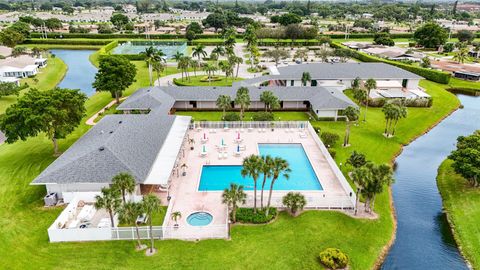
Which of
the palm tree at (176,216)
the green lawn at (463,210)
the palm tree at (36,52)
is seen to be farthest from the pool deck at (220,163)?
the palm tree at (36,52)

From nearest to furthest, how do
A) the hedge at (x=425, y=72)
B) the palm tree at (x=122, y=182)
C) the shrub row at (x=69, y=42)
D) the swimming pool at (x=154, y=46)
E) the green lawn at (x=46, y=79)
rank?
the palm tree at (x=122, y=182)
the green lawn at (x=46, y=79)
the hedge at (x=425, y=72)
the swimming pool at (x=154, y=46)
the shrub row at (x=69, y=42)

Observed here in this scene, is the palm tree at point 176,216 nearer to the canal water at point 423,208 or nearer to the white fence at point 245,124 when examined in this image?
the canal water at point 423,208

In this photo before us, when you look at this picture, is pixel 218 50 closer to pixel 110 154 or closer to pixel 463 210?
pixel 110 154

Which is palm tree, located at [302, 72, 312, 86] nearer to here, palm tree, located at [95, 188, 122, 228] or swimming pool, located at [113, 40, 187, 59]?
swimming pool, located at [113, 40, 187, 59]

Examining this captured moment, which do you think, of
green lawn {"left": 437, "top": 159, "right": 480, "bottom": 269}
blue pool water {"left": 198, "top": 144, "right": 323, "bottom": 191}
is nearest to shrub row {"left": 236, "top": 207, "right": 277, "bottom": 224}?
blue pool water {"left": 198, "top": 144, "right": 323, "bottom": 191}

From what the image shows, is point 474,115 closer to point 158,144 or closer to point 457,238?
point 457,238

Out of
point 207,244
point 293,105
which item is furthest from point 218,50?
point 207,244
